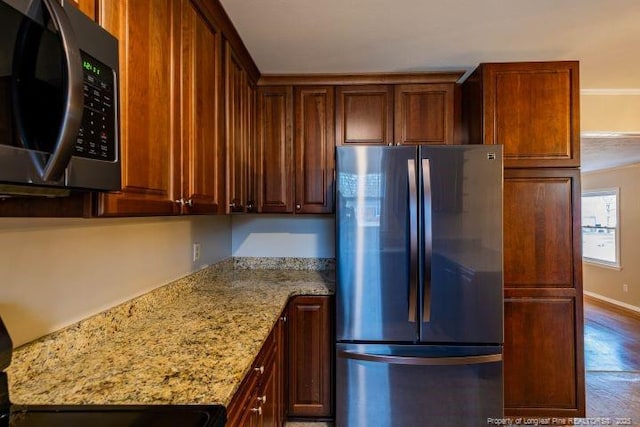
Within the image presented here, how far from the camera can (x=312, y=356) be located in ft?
6.91

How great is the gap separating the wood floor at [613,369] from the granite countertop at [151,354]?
113cm

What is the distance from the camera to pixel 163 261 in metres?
1.70

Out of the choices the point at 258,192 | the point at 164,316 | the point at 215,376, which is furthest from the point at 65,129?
the point at 258,192

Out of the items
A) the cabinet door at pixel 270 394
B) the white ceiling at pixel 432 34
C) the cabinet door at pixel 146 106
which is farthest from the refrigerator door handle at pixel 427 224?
the cabinet door at pixel 146 106

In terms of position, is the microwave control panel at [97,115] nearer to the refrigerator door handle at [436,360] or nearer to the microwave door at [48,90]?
the microwave door at [48,90]

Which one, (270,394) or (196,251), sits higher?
(196,251)

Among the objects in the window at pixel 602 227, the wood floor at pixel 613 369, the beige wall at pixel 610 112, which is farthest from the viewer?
the window at pixel 602 227

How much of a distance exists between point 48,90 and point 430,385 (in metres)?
2.08

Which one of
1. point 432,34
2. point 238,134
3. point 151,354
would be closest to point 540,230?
point 432,34

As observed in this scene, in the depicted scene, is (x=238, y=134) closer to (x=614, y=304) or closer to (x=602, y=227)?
(x=614, y=304)

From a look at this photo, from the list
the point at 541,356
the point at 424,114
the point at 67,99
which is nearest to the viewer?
the point at 67,99

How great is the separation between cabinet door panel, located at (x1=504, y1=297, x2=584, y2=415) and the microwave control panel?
90.8 inches

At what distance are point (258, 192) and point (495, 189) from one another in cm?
157

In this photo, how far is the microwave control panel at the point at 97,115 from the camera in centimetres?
72
